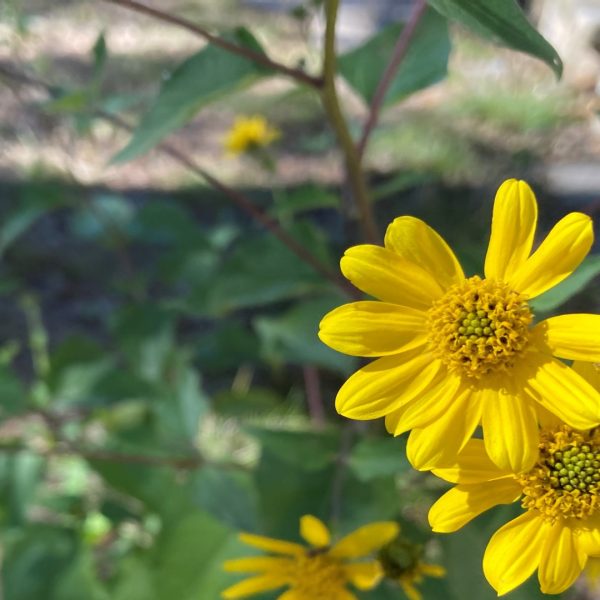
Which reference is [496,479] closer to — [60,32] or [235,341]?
[235,341]

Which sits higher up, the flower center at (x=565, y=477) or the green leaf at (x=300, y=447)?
the green leaf at (x=300, y=447)

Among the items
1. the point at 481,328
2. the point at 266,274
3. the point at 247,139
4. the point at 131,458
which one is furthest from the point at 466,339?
the point at 247,139

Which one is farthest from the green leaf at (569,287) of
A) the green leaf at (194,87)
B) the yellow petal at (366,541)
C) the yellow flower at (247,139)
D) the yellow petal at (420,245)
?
the yellow flower at (247,139)

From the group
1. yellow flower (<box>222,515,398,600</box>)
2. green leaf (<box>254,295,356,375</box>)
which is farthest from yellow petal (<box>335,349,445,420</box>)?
green leaf (<box>254,295,356,375</box>)

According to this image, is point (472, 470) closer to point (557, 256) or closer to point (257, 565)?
point (557, 256)

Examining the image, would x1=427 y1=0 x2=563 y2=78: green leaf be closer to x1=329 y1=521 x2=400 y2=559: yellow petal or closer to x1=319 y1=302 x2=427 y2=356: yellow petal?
x1=319 y1=302 x2=427 y2=356: yellow petal

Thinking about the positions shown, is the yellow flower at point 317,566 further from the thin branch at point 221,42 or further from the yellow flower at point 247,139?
the yellow flower at point 247,139
